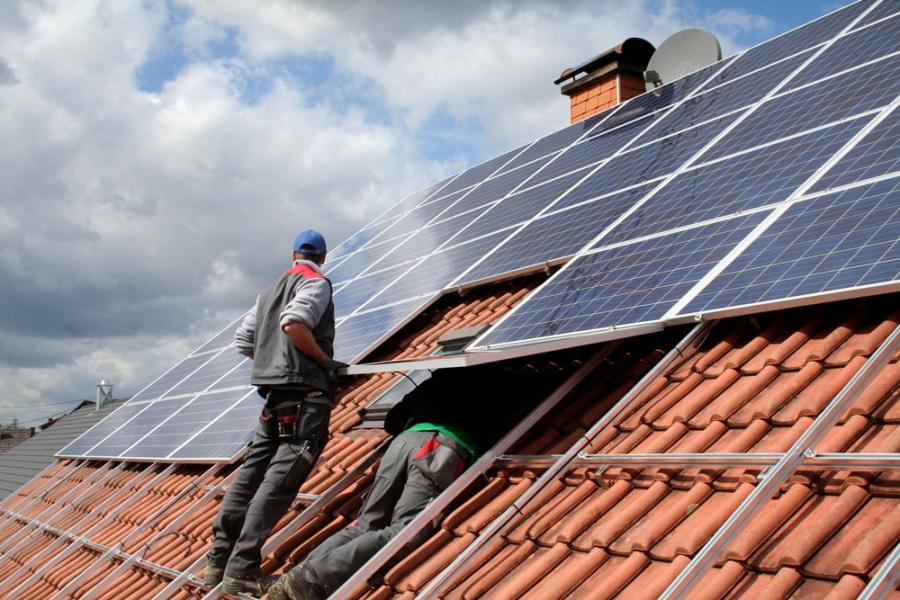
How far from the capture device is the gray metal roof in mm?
19859

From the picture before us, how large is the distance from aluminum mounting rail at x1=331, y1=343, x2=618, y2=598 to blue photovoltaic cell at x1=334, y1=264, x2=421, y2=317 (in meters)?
4.66

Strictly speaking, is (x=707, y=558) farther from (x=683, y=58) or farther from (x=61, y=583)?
(x=683, y=58)

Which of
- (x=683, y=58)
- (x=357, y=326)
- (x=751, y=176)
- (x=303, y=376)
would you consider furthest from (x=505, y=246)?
(x=683, y=58)

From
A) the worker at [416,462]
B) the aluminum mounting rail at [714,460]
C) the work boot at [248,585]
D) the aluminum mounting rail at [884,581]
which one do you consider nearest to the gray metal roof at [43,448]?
the work boot at [248,585]

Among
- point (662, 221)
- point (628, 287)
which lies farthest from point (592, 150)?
point (628, 287)

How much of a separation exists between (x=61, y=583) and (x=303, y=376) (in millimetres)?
4548

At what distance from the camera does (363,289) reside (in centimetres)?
1067

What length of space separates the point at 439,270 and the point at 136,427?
5.60 meters

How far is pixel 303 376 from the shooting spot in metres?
5.82

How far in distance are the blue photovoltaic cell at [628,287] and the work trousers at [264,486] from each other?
129 centimetres

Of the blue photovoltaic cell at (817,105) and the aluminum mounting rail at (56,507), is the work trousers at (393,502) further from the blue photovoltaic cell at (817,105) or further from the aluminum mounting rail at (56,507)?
the aluminum mounting rail at (56,507)

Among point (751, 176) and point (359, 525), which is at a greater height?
point (751, 176)

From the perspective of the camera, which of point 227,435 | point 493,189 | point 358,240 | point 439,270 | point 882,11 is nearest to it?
point 882,11

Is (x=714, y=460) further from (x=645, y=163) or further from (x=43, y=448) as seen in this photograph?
(x=43, y=448)
